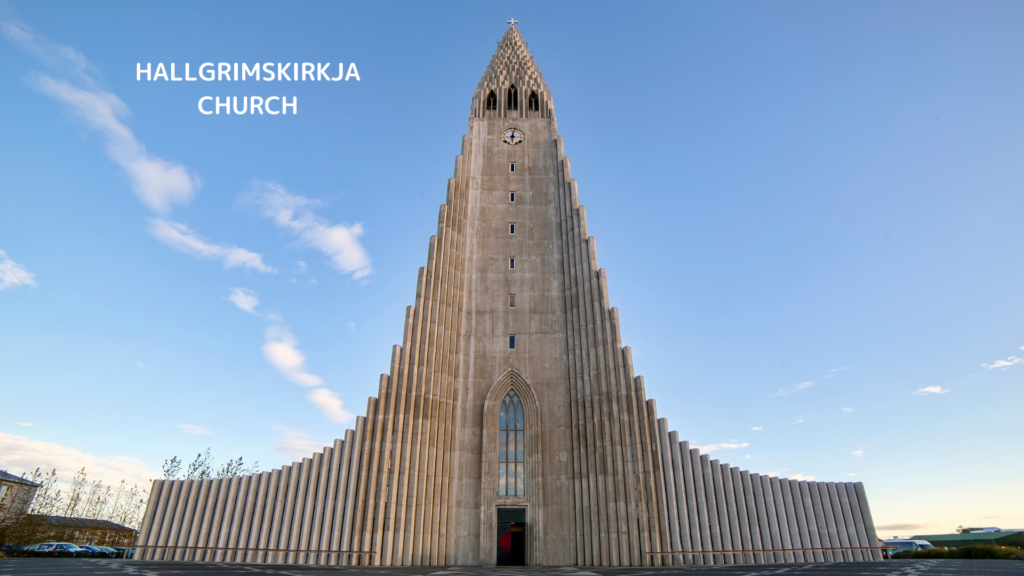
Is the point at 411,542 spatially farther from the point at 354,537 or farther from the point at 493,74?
the point at 493,74

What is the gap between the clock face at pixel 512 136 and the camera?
3394 centimetres

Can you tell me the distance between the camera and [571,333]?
26.9m

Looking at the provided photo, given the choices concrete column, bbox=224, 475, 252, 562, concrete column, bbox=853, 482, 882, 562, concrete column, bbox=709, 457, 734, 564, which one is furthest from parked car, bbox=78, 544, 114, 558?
concrete column, bbox=853, 482, 882, 562

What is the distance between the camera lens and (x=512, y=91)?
3691cm

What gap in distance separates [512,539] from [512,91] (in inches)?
1143

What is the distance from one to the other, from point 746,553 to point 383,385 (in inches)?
714

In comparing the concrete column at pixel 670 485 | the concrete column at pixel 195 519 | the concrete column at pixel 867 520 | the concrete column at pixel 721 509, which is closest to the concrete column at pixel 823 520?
the concrete column at pixel 867 520

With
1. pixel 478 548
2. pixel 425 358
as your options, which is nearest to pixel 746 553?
pixel 478 548

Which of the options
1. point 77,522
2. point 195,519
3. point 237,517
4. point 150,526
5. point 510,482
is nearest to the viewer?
point 237,517

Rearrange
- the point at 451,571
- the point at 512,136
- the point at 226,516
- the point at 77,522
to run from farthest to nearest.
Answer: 1. the point at 77,522
2. the point at 512,136
3. the point at 226,516
4. the point at 451,571

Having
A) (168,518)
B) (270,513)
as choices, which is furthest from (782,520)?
(168,518)

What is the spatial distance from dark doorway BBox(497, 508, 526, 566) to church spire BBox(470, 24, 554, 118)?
25.2 metres

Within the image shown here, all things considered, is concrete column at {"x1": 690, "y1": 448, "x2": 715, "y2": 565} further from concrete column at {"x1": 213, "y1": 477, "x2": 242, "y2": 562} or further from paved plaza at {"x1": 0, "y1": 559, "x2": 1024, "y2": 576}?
concrete column at {"x1": 213, "y1": 477, "x2": 242, "y2": 562}

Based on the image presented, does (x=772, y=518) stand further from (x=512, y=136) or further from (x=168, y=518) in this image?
(x=168, y=518)
